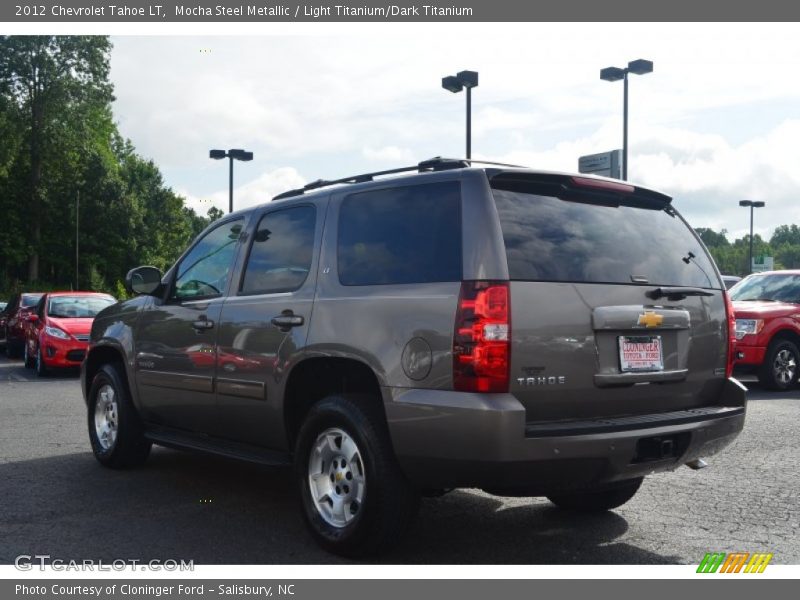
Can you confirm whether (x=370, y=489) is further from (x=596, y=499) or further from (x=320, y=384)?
(x=596, y=499)

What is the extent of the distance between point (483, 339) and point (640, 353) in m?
0.97

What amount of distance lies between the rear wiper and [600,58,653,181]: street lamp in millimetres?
21031

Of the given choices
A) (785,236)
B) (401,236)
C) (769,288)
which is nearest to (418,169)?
(401,236)

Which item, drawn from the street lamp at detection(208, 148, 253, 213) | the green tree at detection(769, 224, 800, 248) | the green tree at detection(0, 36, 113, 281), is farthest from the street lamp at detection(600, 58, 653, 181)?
the green tree at detection(769, 224, 800, 248)

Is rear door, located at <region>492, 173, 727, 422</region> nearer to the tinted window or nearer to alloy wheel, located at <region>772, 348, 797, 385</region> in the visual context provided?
the tinted window

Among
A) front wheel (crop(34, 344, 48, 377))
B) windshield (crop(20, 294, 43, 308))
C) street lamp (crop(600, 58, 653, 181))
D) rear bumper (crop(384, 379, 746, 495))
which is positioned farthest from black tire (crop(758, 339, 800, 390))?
windshield (crop(20, 294, 43, 308))

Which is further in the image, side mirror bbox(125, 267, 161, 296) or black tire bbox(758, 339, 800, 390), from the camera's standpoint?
black tire bbox(758, 339, 800, 390)

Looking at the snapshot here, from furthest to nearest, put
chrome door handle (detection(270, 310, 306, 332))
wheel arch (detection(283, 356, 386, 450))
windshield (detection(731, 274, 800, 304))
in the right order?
windshield (detection(731, 274, 800, 304)) → chrome door handle (detection(270, 310, 306, 332)) → wheel arch (detection(283, 356, 386, 450))

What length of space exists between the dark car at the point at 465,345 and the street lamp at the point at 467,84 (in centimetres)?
1731

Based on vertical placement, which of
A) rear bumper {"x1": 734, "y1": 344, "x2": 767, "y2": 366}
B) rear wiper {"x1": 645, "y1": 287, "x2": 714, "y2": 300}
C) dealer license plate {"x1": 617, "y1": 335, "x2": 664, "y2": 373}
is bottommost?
rear bumper {"x1": 734, "y1": 344, "x2": 767, "y2": 366}

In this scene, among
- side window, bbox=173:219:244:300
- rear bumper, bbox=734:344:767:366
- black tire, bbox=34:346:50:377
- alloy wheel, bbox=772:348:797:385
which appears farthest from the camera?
black tire, bbox=34:346:50:377

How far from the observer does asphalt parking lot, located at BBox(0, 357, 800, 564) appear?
4918mm

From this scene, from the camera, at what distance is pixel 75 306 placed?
17094 millimetres

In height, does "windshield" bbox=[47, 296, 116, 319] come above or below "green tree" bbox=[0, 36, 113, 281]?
below
